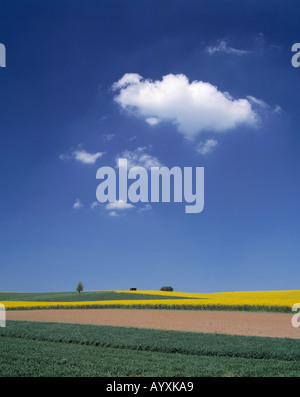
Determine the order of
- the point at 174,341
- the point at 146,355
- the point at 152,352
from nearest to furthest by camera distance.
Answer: the point at 146,355
the point at 152,352
the point at 174,341

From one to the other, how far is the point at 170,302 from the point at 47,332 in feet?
89.0

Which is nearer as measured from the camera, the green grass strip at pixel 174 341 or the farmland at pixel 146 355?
the farmland at pixel 146 355

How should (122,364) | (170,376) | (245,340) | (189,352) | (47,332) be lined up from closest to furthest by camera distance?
(170,376)
(122,364)
(189,352)
(245,340)
(47,332)

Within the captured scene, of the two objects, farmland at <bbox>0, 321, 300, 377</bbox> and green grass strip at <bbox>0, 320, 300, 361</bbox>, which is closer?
farmland at <bbox>0, 321, 300, 377</bbox>

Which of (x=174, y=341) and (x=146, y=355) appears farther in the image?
(x=174, y=341)

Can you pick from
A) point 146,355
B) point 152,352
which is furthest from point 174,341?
point 146,355

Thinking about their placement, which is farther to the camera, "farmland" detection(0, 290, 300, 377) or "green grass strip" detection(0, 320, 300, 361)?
"green grass strip" detection(0, 320, 300, 361)

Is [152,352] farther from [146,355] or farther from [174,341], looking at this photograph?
[174,341]

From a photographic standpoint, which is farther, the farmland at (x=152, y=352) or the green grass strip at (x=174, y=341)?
the green grass strip at (x=174, y=341)
